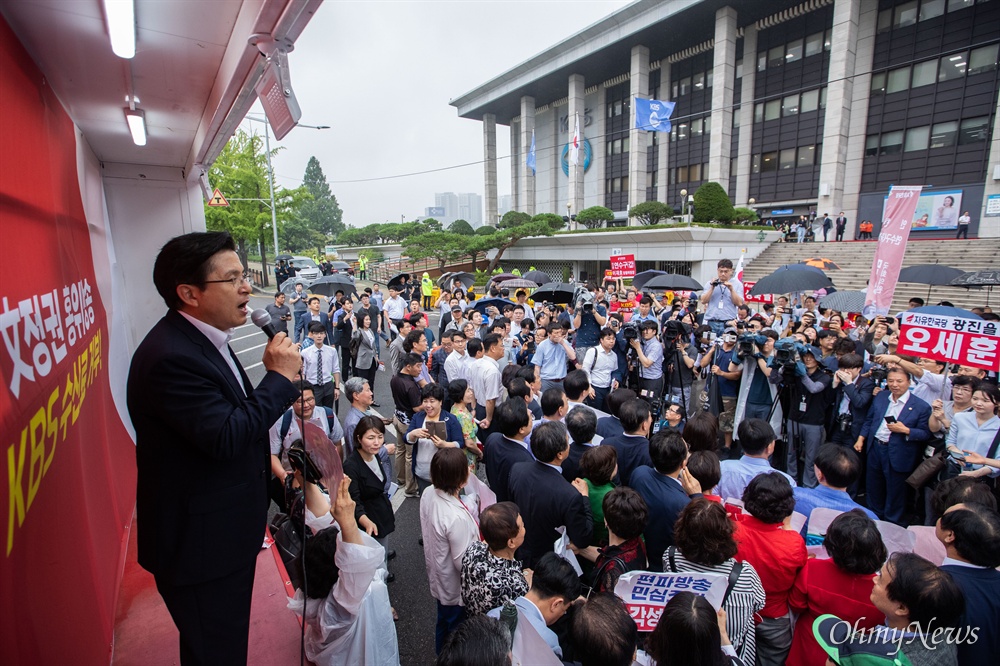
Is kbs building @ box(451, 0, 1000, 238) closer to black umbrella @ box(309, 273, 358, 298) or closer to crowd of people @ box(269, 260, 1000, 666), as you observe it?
black umbrella @ box(309, 273, 358, 298)

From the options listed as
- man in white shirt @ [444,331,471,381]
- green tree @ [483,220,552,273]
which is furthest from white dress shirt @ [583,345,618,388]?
green tree @ [483,220,552,273]

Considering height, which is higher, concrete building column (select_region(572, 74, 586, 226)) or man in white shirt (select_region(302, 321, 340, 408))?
concrete building column (select_region(572, 74, 586, 226))

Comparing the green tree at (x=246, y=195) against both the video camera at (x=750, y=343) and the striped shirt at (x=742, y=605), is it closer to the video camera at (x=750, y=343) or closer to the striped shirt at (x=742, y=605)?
the video camera at (x=750, y=343)

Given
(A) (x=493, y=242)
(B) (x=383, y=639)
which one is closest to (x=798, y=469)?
(B) (x=383, y=639)

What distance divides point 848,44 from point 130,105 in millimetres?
29419

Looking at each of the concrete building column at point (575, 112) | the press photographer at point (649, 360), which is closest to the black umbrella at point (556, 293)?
the press photographer at point (649, 360)

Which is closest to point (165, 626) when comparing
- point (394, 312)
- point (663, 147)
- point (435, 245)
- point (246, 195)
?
point (394, 312)

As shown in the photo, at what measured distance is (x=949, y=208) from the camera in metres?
23.1

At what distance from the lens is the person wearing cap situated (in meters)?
5.03

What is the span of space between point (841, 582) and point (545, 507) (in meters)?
1.50

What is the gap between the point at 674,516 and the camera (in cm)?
284

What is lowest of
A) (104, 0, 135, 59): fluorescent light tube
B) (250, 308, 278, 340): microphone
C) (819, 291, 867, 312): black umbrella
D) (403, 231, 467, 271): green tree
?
(819, 291, 867, 312): black umbrella

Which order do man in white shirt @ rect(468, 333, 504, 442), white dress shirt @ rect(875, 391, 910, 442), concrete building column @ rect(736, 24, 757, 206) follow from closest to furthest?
white dress shirt @ rect(875, 391, 910, 442) → man in white shirt @ rect(468, 333, 504, 442) → concrete building column @ rect(736, 24, 757, 206)

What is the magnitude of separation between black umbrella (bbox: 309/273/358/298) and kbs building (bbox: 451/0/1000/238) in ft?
67.6
